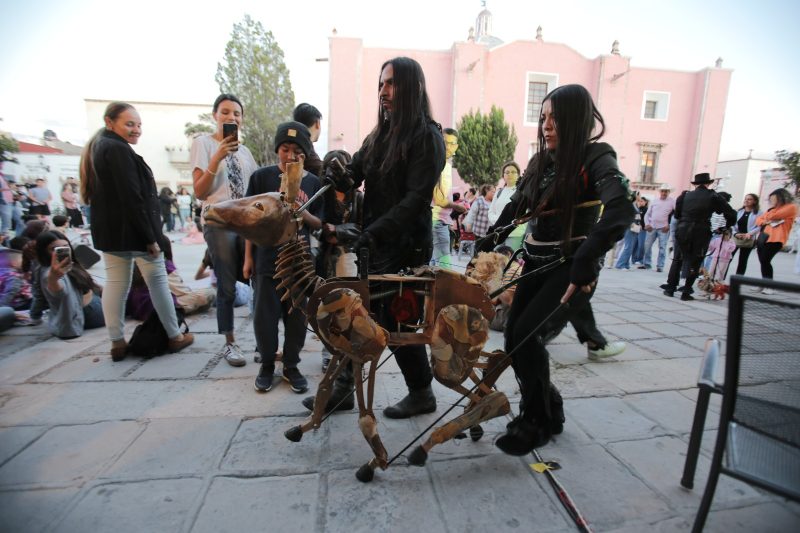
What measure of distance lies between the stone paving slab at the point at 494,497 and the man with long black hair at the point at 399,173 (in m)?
0.76

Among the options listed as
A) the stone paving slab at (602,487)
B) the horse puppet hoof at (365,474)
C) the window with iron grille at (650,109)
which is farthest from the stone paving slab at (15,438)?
the window with iron grille at (650,109)

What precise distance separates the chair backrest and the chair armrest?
205 millimetres

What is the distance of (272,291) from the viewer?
9.55 ft

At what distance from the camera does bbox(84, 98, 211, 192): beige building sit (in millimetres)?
37594

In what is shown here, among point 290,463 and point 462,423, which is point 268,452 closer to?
point 290,463

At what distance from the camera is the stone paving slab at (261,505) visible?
163cm

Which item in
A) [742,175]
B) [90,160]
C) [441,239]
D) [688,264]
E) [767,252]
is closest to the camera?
[90,160]

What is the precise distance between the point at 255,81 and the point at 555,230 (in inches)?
1149

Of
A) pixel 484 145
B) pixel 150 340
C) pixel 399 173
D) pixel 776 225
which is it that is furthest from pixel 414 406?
pixel 484 145

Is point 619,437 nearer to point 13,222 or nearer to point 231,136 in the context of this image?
point 231,136

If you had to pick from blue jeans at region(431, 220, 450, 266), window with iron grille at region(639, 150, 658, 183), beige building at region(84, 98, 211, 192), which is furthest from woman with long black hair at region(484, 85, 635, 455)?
beige building at region(84, 98, 211, 192)

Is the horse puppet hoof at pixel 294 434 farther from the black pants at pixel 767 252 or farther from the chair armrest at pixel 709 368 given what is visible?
the black pants at pixel 767 252

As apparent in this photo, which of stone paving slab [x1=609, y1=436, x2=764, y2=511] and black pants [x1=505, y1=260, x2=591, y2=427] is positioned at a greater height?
black pants [x1=505, y1=260, x2=591, y2=427]

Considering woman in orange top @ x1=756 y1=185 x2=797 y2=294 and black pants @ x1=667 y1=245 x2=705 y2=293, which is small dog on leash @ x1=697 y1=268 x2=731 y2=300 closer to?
black pants @ x1=667 y1=245 x2=705 y2=293
